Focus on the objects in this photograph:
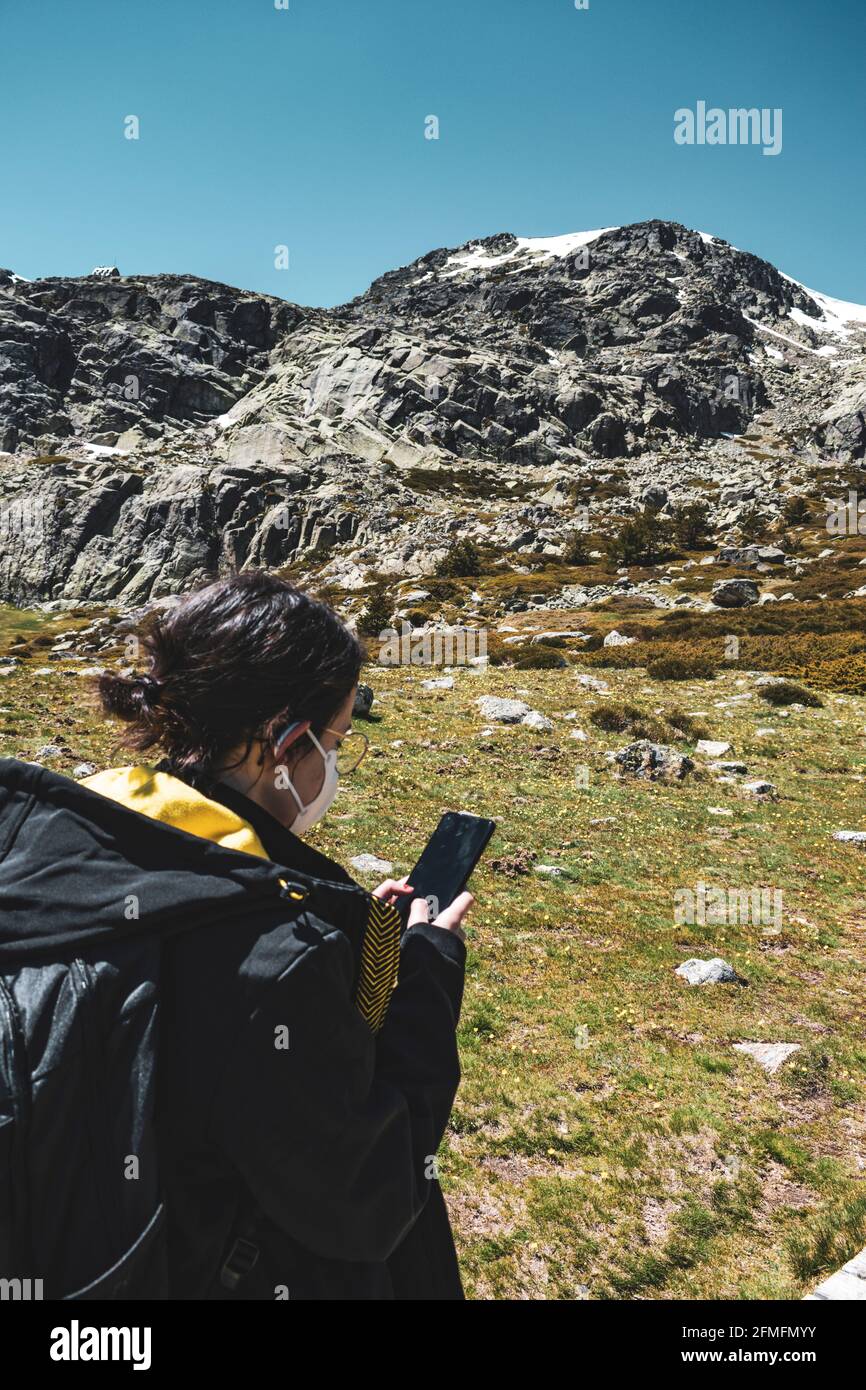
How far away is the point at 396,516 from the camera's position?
86312mm

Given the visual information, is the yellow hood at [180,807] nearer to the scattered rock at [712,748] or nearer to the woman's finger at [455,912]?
the woman's finger at [455,912]

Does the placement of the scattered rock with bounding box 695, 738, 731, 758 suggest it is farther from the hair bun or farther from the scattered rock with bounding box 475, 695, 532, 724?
the hair bun

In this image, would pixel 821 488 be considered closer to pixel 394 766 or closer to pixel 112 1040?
pixel 394 766

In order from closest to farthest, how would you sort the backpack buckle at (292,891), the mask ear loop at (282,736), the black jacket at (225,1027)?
the black jacket at (225,1027) < the backpack buckle at (292,891) < the mask ear loop at (282,736)

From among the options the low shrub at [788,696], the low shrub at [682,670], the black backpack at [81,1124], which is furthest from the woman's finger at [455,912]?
the low shrub at [682,670]

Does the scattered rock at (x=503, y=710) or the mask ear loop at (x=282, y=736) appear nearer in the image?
the mask ear loop at (x=282, y=736)

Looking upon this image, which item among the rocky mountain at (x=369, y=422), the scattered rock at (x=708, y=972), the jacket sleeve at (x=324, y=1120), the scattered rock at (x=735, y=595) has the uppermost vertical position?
the rocky mountain at (x=369, y=422)

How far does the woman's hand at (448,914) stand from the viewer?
9.26 ft

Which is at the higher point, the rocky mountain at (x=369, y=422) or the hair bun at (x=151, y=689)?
the rocky mountain at (x=369, y=422)

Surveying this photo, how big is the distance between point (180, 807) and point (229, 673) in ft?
1.47

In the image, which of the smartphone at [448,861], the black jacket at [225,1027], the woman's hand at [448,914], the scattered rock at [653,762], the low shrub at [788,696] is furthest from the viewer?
the low shrub at [788,696]

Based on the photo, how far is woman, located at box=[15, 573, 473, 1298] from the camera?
1.78m

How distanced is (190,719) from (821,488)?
327 feet

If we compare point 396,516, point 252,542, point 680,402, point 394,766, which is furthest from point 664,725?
point 680,402
